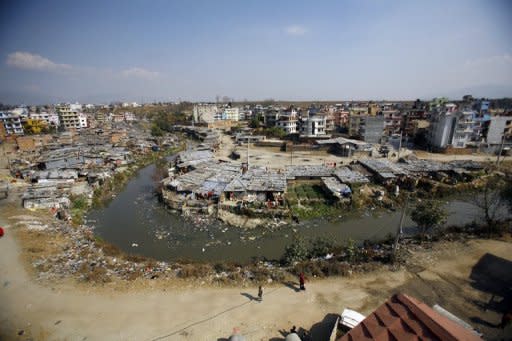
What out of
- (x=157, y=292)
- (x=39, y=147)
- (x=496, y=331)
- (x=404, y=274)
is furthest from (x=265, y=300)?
(x=39, y=147)

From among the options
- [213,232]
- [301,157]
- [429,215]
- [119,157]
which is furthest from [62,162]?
[429,215]

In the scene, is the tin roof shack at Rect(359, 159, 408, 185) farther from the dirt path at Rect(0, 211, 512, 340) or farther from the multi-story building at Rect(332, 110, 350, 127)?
the multi-story building at Rect(332, 110, 350, 127)

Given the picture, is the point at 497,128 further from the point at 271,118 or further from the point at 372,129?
the point at 271,118

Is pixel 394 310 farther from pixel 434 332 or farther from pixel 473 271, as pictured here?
pixel 473 271

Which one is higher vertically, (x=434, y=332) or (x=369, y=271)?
(x=434, y=332)

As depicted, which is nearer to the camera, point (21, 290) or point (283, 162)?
point (21, 290)

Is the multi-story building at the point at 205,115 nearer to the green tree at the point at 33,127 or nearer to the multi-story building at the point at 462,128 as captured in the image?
the green tree at the point at 33,127

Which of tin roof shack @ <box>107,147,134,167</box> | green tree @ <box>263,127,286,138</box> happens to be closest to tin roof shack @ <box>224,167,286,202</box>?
tin roof shack @ <box>107,147,134,167</box>
